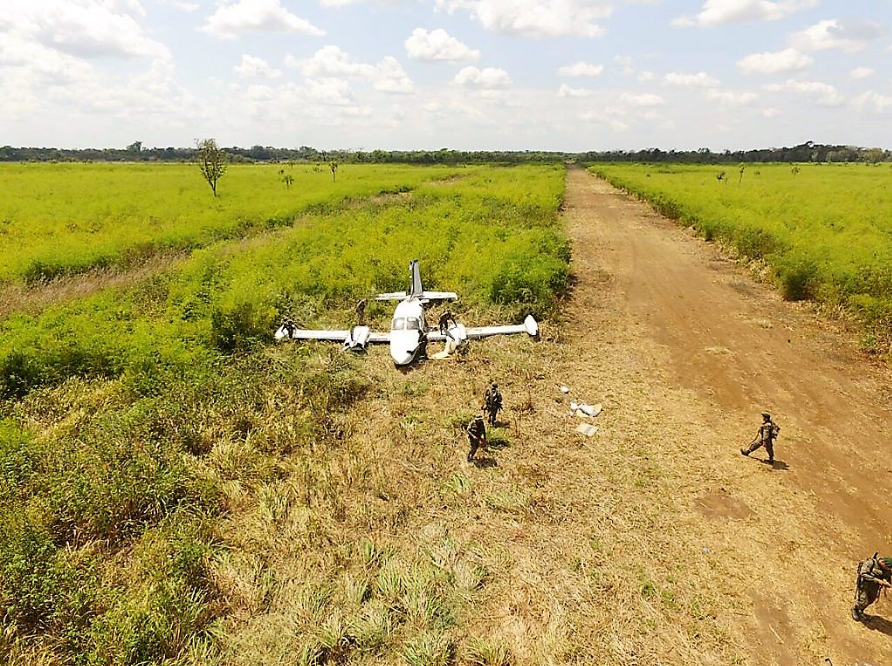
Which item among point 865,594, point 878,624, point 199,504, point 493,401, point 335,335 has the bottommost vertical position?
point 878,624

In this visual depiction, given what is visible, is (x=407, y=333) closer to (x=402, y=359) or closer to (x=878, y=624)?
(x=402, y=359)

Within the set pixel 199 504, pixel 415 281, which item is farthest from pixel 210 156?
pixel 199 504

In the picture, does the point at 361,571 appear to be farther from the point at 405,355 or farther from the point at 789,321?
the point at 789,321

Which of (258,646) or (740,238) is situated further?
(740,238)

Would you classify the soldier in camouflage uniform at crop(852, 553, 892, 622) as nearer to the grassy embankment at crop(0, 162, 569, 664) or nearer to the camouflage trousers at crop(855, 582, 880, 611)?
the camouflage trousers at crop(855, 582, 880, 611)

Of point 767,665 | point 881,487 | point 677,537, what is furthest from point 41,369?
point 881,487

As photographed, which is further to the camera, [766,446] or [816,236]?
[816,236]
